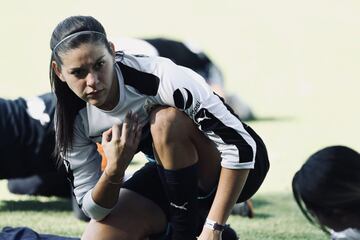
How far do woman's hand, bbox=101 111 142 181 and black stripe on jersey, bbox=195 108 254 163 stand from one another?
25 cm

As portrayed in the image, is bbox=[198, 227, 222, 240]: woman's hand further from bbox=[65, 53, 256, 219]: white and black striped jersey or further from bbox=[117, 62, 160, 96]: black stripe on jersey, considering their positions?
bbox=[117, 62, 160, 96]: black stripe on jersey

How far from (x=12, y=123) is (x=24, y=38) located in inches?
315

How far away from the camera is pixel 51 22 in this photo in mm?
13875

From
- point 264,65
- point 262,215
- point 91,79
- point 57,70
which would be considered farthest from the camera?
point 264,65

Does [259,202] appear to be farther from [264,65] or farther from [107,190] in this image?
Result: [264,65]

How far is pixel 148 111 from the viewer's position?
3906 mm

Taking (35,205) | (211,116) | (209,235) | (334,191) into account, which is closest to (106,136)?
(211,116)

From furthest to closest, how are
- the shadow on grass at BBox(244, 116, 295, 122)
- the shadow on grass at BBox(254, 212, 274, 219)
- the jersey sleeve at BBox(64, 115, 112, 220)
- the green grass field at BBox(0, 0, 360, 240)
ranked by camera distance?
the shadow on grass at BBox(244, 116, 295, 122), the green grass field at BBox(0, 0, 360, 240), the shadow on grass at BBox(254, 212, 274, 219), the jersey sleeve at BBox(64, 115, 112, 220)

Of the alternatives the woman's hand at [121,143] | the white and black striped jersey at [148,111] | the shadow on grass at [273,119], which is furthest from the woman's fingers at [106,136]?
the shadow on grass at [273,119]

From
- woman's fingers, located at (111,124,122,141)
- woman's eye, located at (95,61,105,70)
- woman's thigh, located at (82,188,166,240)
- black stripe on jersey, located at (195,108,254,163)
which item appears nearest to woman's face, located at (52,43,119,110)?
woman's eye, located at (95,61,105,70)

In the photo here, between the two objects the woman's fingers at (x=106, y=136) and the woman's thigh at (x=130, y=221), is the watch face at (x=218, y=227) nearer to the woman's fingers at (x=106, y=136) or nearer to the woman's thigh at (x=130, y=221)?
the woman's thigh at (x=130, y=221)

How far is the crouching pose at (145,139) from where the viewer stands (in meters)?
3.76

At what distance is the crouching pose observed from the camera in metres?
3.76

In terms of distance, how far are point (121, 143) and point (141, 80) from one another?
0.28 metres
